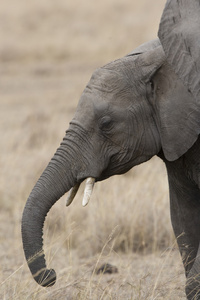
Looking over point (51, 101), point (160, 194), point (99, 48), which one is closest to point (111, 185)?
point (160, 194)

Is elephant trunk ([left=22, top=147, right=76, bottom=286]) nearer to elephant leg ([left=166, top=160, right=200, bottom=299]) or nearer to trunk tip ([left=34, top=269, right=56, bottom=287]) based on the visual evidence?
trunk tip ([left=34, top=269, right=56, bottom=287])

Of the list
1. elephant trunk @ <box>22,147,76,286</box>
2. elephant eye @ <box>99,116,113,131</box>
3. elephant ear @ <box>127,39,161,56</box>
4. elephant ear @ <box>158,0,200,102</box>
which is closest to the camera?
elephant ear @ <box>158,0,200,102</box>

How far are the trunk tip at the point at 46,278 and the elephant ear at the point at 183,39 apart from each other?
3.65 feet

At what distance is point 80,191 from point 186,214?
3343 millimetres

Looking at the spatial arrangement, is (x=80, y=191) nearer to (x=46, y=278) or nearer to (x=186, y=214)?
(x=186, y=214)

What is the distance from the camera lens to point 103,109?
4.30m

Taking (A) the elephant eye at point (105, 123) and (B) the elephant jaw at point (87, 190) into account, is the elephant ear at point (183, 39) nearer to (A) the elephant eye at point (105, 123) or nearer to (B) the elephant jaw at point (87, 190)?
(A) the elephant eye at point (105, 123)

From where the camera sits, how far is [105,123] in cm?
430

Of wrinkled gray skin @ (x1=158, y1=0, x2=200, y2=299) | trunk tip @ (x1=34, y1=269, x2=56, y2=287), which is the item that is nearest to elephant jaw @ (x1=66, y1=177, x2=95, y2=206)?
trunk tip @ (x1=34, y1=269, x2=56, y2=287)

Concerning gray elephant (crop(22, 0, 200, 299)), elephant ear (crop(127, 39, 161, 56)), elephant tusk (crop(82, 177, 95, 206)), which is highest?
elephant ear (crop(127, 39, 161, 56))

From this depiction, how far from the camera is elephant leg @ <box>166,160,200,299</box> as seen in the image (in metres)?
4.55

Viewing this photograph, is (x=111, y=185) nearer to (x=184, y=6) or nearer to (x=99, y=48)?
(x=184, y=6)

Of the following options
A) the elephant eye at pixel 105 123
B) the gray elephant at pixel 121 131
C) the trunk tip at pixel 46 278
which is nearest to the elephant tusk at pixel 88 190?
the gray elephant at pixel 121 131

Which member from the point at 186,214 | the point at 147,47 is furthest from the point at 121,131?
the point at 186,214
